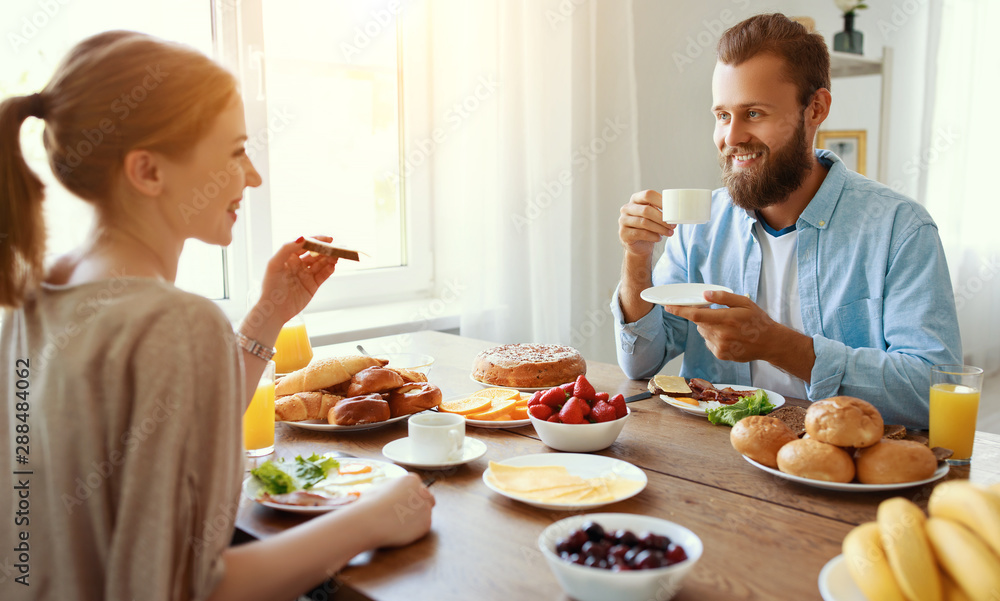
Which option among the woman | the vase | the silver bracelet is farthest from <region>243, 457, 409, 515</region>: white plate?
the vase

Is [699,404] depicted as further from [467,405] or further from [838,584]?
[838,584]

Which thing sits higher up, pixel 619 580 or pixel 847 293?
pixel 847 293

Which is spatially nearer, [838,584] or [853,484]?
[838,584]

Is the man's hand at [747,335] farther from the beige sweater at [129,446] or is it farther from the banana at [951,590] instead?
the beige sweater at [129,446]

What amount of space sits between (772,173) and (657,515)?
1136 mm

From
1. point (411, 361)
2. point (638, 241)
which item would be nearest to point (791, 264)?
point (638, 241)

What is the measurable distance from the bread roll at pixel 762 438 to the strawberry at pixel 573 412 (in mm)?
249

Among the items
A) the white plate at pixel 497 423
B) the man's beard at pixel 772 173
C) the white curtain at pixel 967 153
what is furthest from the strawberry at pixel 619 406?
the white curtain at pixel 967 153

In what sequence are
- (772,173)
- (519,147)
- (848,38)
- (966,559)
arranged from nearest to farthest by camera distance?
(966,559), (772,173), (519,147), (848,38)

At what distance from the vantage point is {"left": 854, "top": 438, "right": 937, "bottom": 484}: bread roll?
1.09 metres

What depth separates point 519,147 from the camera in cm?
289

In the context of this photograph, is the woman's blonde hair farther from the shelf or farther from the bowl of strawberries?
the shelf

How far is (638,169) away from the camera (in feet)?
10.7

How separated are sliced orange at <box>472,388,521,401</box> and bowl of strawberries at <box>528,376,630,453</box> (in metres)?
0.24
